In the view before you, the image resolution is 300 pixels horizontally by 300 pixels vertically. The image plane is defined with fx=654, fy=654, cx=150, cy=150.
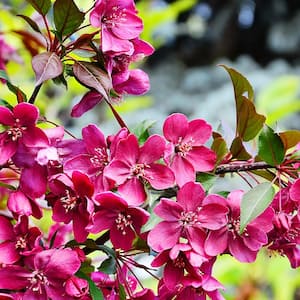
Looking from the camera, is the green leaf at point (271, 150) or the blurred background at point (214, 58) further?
the blurred background at point (214, 58)

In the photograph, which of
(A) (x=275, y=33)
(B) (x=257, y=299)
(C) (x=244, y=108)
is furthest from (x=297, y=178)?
(A) (x=275, y=33)

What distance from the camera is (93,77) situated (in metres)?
0.72

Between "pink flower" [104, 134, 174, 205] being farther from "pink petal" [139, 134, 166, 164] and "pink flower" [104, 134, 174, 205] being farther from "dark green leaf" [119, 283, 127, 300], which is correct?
"dark green leaf" [119, 283, 127, 300]

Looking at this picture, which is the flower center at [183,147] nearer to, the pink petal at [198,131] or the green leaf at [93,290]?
the pink petal at [198,131]

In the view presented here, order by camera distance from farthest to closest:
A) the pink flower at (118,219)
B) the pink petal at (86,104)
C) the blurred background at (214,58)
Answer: the blurred background at (214,58), the pink petal at (86,104), the pink flower at (118,219)

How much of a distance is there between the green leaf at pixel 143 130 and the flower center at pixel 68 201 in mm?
111

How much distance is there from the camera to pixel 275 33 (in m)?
5.05

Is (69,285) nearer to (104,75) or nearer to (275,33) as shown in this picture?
(104,75)

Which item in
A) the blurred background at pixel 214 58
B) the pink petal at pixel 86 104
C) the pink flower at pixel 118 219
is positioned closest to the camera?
the pink flower at pixel 118 219

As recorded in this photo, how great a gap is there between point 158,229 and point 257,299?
1.74 m

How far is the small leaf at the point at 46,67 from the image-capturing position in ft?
2.30

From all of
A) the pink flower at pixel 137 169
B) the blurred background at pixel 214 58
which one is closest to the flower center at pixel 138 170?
the pink flower at pixel 137 169

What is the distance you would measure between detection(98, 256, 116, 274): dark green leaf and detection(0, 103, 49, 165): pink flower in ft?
0.54

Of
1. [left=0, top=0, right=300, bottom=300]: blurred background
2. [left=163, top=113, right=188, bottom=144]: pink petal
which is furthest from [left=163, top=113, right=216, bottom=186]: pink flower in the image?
[left=0, top=0, right=300, bottom=300]: blurred background
